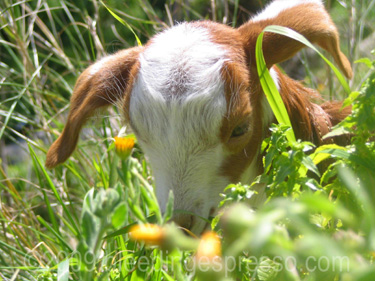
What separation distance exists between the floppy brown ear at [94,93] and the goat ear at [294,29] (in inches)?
23.4

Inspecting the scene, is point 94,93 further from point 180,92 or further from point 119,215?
point 119,215

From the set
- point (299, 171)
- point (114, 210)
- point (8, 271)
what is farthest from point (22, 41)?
point (114, 210)

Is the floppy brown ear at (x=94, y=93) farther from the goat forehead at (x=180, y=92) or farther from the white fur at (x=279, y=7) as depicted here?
the white fur at (x=279, y=7)

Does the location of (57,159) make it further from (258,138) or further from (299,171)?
(299,171)

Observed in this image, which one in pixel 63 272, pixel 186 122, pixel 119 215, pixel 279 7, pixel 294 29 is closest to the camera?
pixel 119 215

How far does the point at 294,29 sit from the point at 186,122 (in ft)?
2.34

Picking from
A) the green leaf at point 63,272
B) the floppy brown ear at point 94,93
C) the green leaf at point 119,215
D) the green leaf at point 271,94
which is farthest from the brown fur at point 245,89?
the green leaf at point 119,215

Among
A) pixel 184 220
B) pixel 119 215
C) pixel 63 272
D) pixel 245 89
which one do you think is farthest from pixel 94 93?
pixel 119 215

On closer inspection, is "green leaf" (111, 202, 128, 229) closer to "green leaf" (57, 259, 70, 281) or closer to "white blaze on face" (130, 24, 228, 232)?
"green leaf" (57, 259, 70, 281)

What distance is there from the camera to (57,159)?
304 centimetres

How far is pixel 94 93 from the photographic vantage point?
299 cm

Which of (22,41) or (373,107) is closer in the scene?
(373,107)

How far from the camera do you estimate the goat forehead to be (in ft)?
8.01

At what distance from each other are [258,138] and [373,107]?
41.5 inches
